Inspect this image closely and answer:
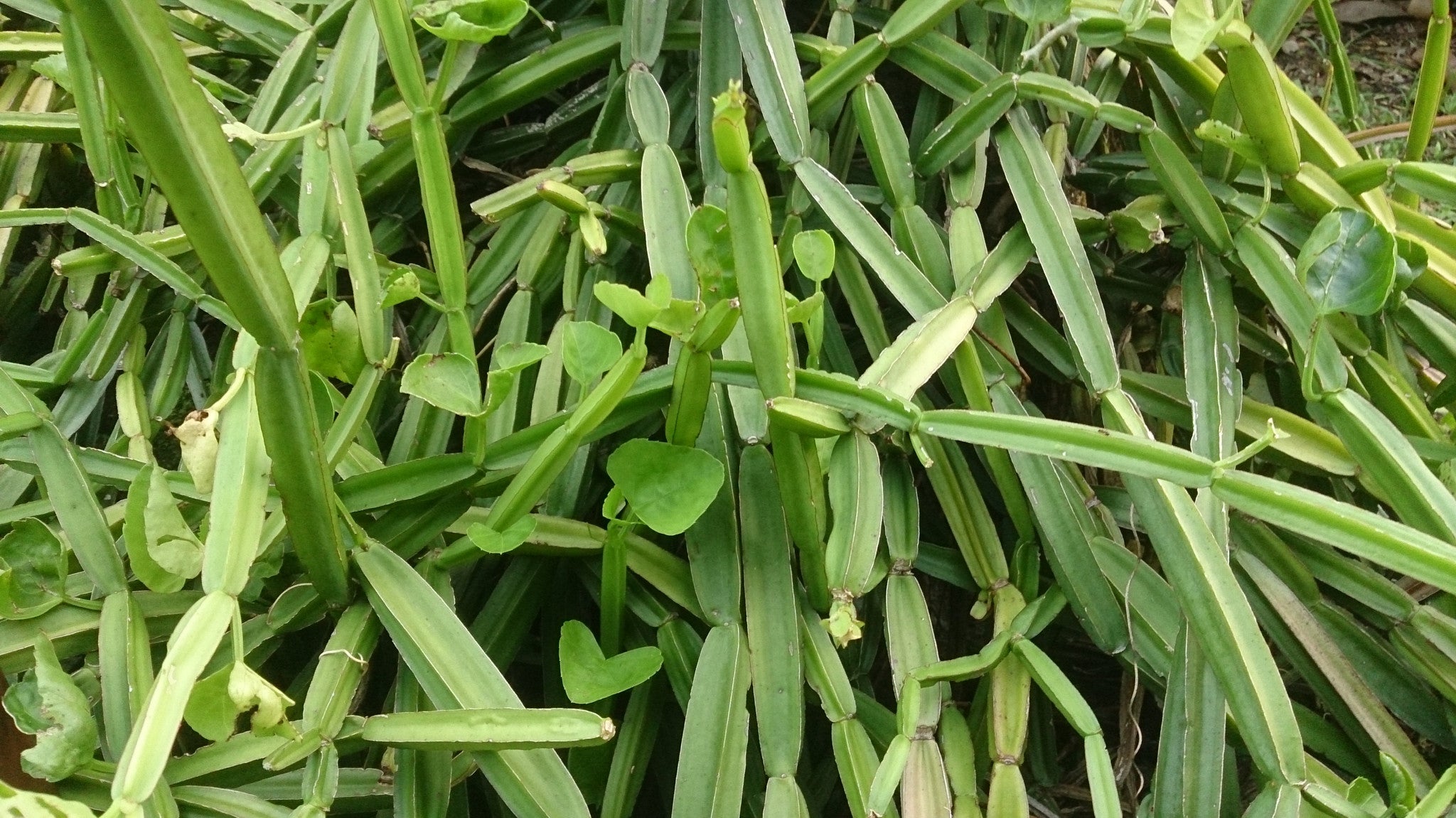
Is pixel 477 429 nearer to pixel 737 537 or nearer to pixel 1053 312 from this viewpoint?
Result: pixel 737 537

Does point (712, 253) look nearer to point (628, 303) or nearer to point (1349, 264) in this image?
point (628, 303)

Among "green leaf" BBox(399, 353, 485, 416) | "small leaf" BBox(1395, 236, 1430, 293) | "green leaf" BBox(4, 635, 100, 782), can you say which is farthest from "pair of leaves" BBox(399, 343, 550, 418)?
"small leaf" BBox(1395, 236, 1430, 293)

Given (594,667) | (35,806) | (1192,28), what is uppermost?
(1192,28)

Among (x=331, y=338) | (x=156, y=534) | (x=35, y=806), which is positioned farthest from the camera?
(x=331, y=338)

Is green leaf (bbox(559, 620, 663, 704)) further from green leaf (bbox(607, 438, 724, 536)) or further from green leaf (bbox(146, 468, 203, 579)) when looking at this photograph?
green leaf (bbox(146, 468, 203, 579))

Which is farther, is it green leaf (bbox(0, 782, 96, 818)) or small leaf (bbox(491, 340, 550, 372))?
small leaf (bbox(491, 340, 550, 372))

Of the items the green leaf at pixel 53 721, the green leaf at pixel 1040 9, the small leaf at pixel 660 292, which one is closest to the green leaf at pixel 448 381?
the small leaf at pixel 660 292

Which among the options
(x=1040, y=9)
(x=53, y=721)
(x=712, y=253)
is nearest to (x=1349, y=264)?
(x=1040, y=9)
